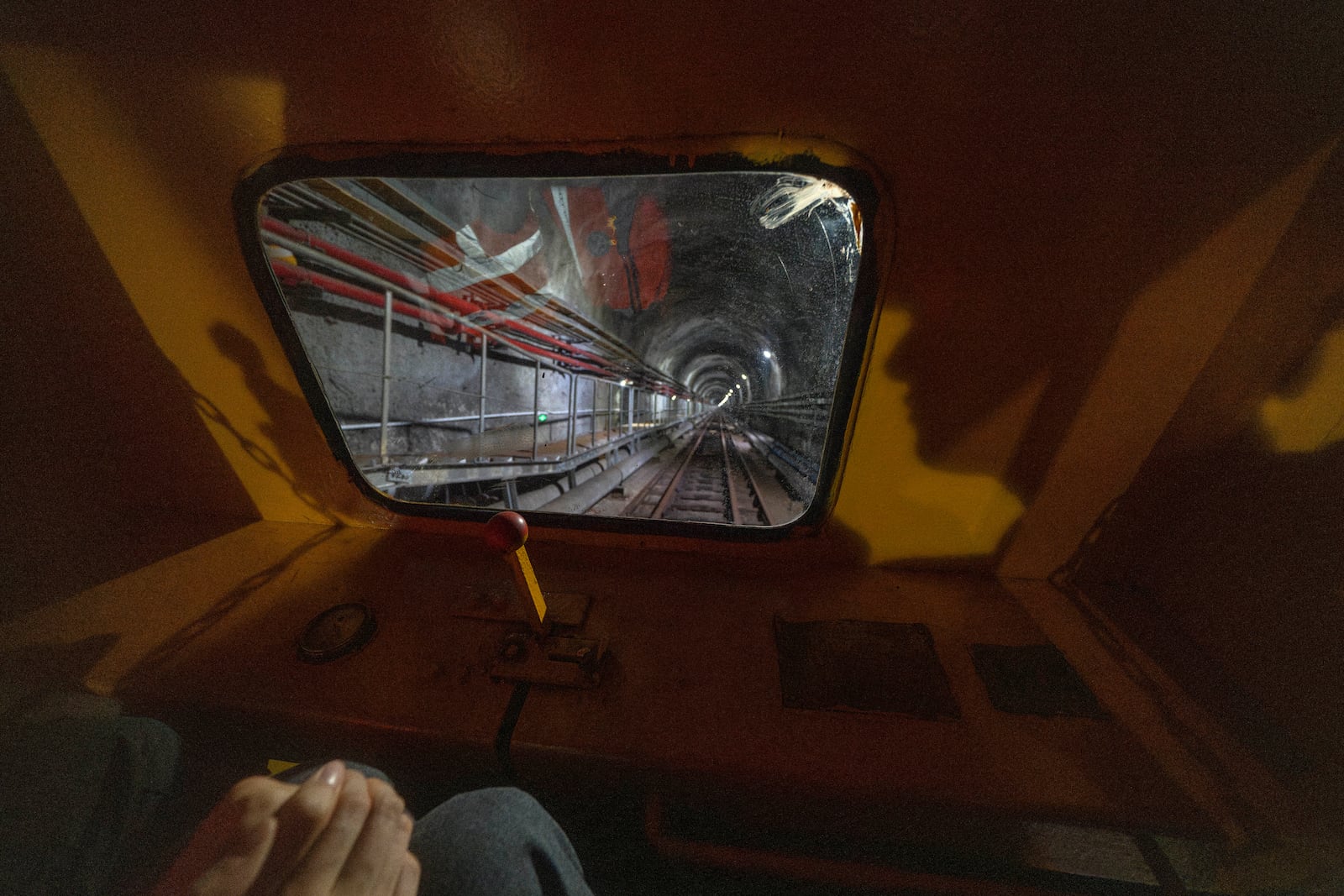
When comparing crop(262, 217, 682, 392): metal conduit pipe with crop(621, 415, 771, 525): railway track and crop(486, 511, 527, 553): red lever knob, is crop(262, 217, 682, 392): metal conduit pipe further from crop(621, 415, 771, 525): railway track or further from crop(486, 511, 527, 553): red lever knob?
crop(621, 415, 771, 525): railway track

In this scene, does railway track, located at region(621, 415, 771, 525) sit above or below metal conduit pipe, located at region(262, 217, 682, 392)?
below

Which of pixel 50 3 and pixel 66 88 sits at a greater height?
pixel 50 3

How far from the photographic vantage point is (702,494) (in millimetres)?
5703

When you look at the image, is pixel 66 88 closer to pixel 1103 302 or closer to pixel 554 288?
pixel 1103 302

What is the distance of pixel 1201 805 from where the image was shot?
2.45 feet

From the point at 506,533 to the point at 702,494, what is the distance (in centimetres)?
A: 491

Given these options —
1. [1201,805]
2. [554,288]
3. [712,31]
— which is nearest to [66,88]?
[712,31]

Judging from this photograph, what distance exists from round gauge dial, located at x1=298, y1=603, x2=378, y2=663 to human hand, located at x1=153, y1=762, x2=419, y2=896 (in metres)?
0.51

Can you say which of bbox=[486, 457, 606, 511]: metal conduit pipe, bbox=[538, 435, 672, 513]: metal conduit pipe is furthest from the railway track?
bbox=[486, 457, 606, 511]: metal conduit pipe

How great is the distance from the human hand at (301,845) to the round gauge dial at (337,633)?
51 cm

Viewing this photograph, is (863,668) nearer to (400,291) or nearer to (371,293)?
(400,291)

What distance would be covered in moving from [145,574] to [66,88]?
1.58 meters

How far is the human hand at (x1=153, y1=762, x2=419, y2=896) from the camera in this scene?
546 mm

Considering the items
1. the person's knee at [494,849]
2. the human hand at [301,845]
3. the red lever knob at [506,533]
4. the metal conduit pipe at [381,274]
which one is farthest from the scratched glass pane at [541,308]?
the human hand at [301,845]
